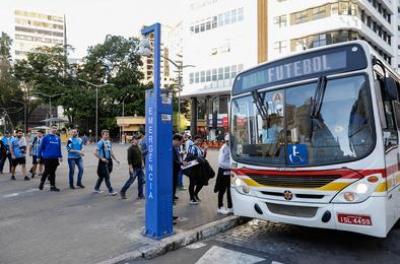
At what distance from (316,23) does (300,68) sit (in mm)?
32869

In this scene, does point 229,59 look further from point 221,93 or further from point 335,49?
point 335,49

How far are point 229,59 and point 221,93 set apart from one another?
13.2ft

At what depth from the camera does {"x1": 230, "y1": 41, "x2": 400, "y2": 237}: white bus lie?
500cm

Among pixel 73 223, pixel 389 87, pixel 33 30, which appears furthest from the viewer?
pixel 33 30

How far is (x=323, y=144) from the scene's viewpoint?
17.5 ft

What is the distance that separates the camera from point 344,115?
525cm

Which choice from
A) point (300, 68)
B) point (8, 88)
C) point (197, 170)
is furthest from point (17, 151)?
point (8, 88)

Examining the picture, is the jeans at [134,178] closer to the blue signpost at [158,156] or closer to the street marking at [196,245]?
the blue signpost at [158,156]

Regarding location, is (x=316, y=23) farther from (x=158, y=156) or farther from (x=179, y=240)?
(x=179, y=240)

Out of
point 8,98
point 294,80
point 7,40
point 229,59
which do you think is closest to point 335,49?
point 294,80

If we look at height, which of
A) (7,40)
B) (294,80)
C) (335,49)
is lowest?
(294,80)

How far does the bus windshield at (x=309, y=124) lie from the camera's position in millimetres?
5145

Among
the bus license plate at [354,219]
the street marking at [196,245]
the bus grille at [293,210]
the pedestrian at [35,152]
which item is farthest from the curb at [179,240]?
the pedestrian at [35,152]

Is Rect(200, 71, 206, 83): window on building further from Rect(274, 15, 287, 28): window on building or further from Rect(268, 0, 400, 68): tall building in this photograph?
Rect(274, 15, 287, 28): window on building
